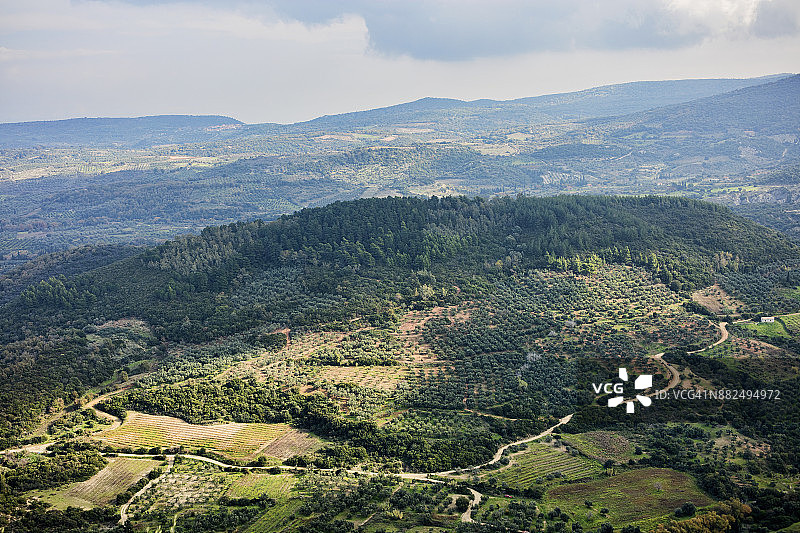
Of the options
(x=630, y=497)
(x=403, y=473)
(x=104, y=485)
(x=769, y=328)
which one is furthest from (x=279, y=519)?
(x=769, y=328)

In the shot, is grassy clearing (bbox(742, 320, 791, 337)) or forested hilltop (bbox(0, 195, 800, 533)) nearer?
forested hilltop (bbox(0, 195, 800, 533))

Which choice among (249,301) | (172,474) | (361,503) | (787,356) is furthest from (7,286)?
(787,356)

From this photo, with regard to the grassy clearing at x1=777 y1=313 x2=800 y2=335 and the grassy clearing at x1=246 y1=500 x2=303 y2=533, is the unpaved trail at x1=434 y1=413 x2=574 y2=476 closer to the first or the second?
the grassy clearing at x1=246 y1=500 x2=303 y2=533

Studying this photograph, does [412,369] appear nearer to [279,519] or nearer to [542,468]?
[542,468]

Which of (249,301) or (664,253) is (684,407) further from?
(249,301)

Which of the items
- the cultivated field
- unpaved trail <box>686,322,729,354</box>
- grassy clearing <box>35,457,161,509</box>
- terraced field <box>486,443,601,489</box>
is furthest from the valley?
unpaved trail <box>686,322,729,354</box>

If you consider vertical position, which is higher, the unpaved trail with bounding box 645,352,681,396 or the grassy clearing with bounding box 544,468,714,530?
the unpaved trail with bounding box 645,352,681,396
